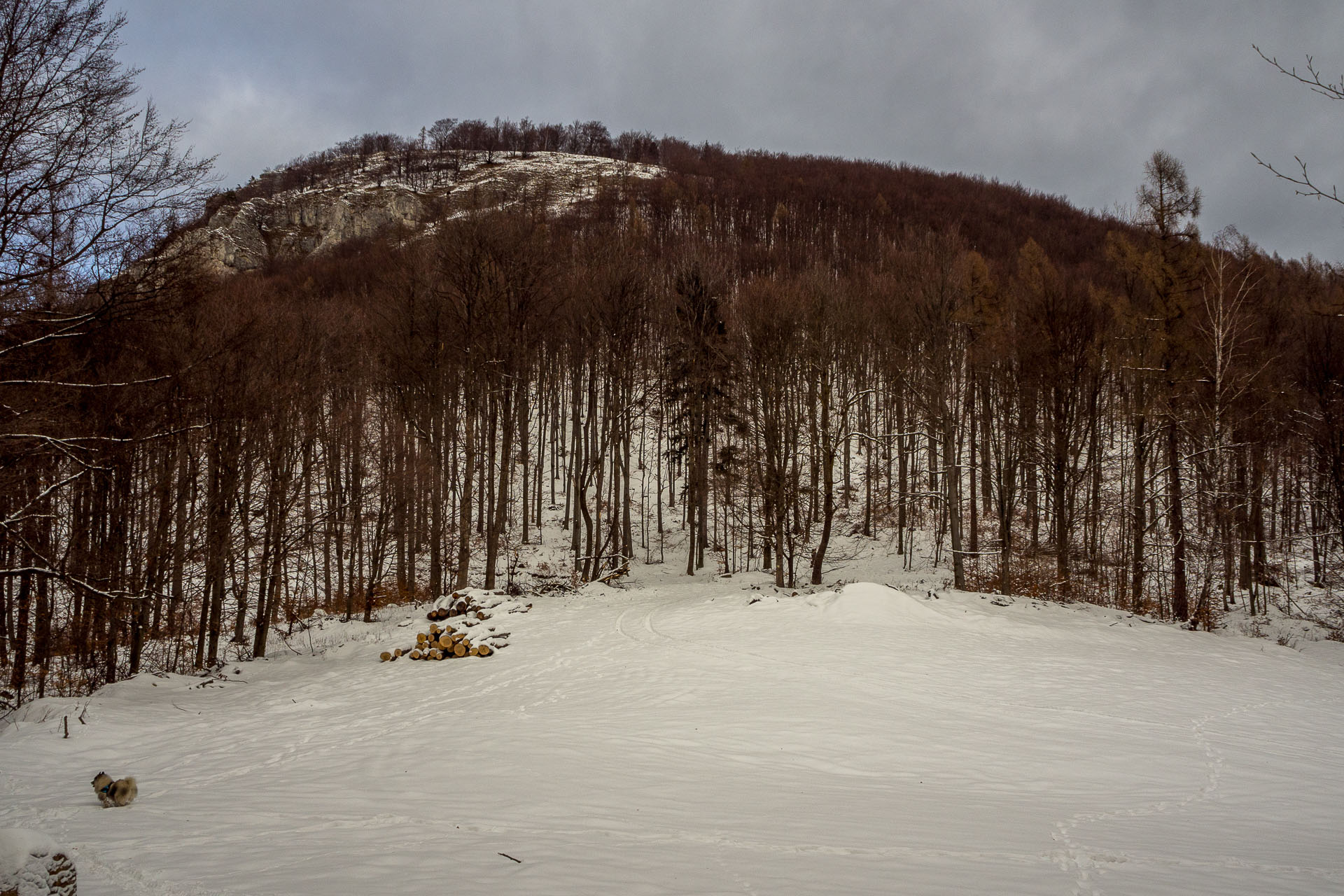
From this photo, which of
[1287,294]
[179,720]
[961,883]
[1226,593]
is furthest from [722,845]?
[1287,294]

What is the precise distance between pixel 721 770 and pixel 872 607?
10.8m

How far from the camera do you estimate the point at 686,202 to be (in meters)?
79.8

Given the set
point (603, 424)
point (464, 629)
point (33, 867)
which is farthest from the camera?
point (603, 424)

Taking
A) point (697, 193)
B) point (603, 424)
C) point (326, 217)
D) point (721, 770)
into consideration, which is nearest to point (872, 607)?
point (721, 770)

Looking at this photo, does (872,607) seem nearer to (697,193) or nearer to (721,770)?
(721,770)

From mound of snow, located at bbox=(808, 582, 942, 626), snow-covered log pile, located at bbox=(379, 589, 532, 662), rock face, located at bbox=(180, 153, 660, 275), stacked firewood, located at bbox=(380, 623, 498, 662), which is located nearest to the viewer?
stacked firewood, located at bbox=(380, 623, 498, 662)

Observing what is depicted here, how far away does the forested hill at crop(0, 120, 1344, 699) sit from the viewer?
1260 centimetres

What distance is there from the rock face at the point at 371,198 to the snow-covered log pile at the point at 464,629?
29602mm

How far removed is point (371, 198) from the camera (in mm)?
83125

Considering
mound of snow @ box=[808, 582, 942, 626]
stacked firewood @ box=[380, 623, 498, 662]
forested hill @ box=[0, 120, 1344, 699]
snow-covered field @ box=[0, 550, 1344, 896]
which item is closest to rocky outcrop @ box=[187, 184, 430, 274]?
forested hill @ box=[0, 120, 1344, 699]

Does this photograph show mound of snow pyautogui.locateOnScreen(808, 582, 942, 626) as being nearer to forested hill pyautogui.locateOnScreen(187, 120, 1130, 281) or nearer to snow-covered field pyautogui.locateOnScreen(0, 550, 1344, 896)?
snow-covered field pyautogui.locateOnScreen(0, 550, 1344, 896)

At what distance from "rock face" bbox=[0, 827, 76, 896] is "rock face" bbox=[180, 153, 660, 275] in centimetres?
4012

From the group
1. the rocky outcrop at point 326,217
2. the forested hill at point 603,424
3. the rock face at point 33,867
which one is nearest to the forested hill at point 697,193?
the rocky outcrop at point 326,217

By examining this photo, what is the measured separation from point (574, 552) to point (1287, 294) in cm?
3152
